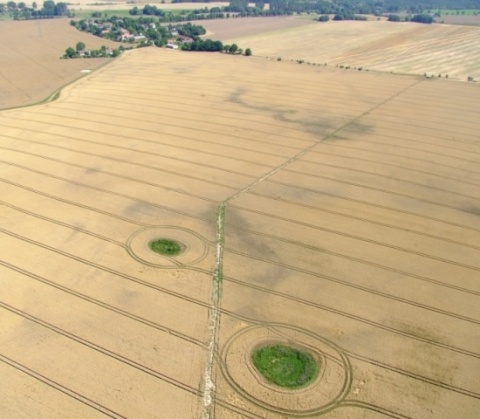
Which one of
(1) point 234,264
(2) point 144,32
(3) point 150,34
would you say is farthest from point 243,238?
(2) point 144,32

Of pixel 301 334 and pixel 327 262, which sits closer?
pixel 301 334

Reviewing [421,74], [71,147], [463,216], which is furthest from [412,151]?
[421,74]

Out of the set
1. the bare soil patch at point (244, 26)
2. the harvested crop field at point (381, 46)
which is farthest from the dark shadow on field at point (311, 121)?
the bare soil patch at point (244, 26)

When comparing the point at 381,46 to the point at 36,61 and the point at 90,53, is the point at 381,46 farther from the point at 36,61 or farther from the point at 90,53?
the point at 36,61

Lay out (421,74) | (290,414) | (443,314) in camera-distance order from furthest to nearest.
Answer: (421,74)
(443,314)
(290,414)

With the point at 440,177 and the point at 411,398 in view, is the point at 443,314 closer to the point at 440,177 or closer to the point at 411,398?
the point at 411,398

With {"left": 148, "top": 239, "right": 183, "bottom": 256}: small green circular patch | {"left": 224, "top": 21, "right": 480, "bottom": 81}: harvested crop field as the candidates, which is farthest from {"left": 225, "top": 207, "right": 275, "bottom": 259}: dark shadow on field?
{"left": 224, "top": 21, "right": 480, "bottom": 81}: harvested crop field

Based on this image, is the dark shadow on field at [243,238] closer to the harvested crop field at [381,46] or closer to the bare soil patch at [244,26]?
the harvested crop field at [381,46]
